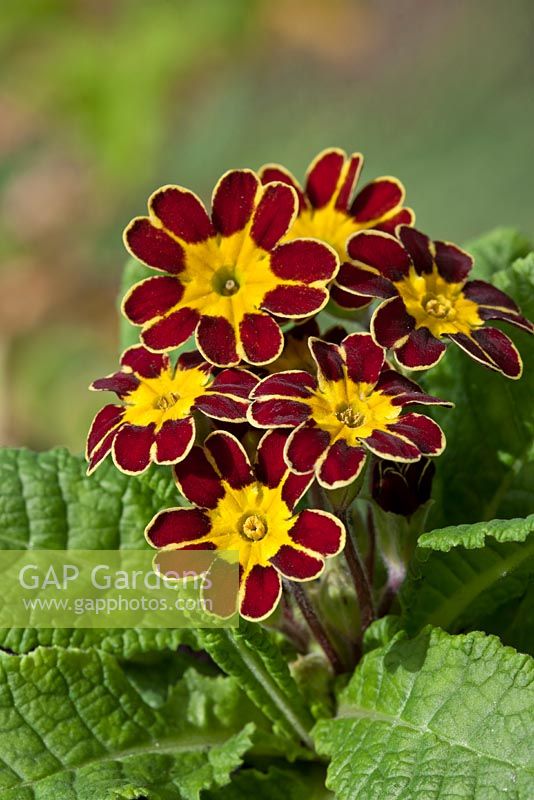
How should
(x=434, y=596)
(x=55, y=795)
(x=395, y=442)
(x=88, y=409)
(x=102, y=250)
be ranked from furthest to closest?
(x=102, y=250), (x=88, y=409), (x=434, y=596), (x=55, y=795), (x=395, y=442)

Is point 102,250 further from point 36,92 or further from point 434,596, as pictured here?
point 434,596

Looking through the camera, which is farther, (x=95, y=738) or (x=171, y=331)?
(x=95, y=738)

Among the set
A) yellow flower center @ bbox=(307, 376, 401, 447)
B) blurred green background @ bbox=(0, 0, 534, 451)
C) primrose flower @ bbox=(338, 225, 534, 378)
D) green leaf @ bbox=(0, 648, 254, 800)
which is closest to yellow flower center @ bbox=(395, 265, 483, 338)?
primrose flower @ bbox=(338, 225, 534, 378)

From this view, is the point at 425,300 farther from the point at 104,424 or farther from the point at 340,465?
the point at 104,424

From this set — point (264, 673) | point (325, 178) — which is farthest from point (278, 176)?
point (264, 673)

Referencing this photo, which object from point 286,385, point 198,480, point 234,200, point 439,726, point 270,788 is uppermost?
point 234,200

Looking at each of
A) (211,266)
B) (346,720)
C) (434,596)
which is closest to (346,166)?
(211,266)

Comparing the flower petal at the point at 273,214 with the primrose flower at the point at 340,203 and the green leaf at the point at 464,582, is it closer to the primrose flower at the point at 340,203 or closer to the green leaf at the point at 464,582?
the primrose flower at the point at 340,203

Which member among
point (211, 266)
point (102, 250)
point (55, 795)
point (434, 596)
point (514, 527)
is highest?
point (102, 250)
